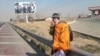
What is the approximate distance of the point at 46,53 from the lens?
49.0ft

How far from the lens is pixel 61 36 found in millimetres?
8547

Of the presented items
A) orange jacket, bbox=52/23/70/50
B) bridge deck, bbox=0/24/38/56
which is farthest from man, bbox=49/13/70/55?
bridge deck, bbox=0/24/38/56

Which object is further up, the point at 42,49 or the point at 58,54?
the point at 58,54

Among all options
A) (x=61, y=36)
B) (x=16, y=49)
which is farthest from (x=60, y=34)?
(x=16, y=49)

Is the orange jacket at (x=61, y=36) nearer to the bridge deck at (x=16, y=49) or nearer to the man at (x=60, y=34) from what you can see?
the man at (x=60, y=34)

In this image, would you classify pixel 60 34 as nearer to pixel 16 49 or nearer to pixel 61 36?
pixel 61 36

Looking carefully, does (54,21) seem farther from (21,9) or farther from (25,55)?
(21,9)

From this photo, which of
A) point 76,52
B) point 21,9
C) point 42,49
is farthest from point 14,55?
point 21,9

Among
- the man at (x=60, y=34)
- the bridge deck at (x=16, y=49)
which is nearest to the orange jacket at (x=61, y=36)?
the man at (x=60, y=34)

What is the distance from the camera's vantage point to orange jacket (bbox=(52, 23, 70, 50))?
28.0 ft

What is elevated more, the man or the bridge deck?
the man

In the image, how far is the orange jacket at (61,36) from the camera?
8.54 m

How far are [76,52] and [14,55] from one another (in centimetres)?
667

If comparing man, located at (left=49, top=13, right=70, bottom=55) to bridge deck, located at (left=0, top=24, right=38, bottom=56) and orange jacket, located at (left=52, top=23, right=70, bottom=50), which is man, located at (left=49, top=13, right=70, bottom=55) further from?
bridge deck, located at (left=0, top=24, right=38, bottom=56)
